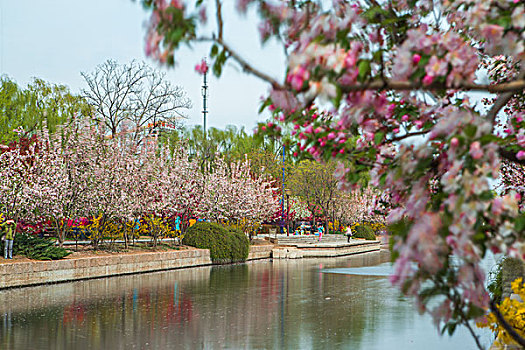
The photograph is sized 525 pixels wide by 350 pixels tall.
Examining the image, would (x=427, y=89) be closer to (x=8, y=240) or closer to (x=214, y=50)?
(x=214, y=50)

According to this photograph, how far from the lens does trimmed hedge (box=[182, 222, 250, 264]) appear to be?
27.7 meters

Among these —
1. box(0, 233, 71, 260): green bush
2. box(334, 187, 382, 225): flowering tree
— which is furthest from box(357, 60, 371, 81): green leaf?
box(334, 187, 382, 225): flowering tree

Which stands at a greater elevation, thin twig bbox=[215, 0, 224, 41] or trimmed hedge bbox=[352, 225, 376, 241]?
thin twig bbox=[215, 0, 224, 41]

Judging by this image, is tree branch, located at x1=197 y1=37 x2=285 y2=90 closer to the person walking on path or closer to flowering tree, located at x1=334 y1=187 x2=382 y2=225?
the person walking on path

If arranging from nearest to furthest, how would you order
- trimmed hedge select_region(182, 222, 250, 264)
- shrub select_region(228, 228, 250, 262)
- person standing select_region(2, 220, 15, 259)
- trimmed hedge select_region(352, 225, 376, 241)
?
person standing select_region(2, 220, 15, 259) → trimmed hedge select_region(182, 222, 250, 264) → shrub select_region(228, 228, 250, 262) → trimmed hedge select_region(352, 225, 376, 241)

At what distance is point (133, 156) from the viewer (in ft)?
Answer: 82.7

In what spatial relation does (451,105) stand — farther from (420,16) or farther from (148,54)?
(148,54)

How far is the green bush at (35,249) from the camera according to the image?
1859cm

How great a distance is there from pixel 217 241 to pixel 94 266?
8.33 meters

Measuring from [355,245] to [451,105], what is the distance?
123 feet

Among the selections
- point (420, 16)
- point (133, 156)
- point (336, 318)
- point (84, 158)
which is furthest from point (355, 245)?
point (420, 16)

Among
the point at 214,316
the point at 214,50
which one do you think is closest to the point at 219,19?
the point at 214,50

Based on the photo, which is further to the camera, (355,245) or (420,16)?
(355,245)

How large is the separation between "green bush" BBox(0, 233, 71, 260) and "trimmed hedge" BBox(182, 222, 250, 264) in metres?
8.95
